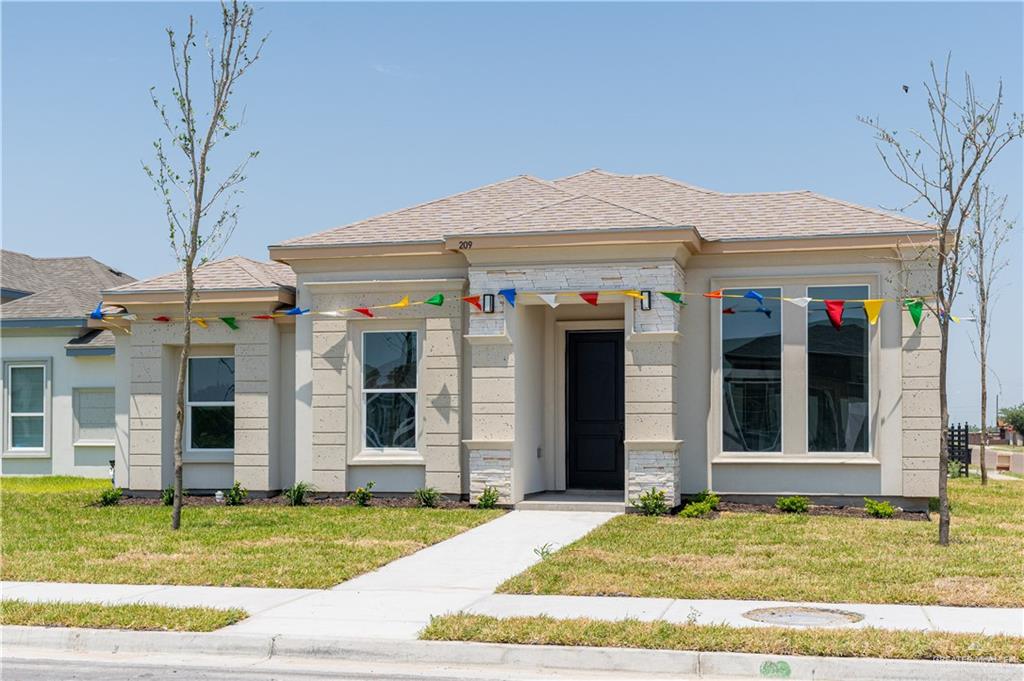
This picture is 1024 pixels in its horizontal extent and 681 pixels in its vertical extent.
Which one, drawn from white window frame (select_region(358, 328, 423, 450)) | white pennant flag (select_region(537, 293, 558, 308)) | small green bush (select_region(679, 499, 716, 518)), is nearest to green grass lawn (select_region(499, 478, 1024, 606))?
small green bush (select_region(679, 499, 716, 518))

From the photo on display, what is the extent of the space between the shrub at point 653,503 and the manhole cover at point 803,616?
6.95m

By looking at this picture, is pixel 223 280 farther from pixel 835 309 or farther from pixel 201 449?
pixel 835 309

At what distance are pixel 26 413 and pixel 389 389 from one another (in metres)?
12.2

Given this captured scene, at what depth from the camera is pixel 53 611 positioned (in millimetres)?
9945

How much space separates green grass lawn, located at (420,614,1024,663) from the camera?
818 cm

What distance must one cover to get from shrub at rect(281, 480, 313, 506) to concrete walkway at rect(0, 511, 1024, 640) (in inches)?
249

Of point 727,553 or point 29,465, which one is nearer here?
point 727,553

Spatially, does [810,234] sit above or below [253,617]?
above

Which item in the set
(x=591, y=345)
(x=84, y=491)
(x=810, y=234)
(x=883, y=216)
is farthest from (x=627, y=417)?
(x=84, y=491)

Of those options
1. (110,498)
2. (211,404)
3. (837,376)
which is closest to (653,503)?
(837,376)

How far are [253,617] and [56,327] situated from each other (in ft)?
62.9

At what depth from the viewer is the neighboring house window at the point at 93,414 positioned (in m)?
26.6

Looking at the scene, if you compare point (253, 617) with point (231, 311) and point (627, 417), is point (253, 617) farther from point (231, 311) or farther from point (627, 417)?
point (231, 311)

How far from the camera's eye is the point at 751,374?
18.1 metres
